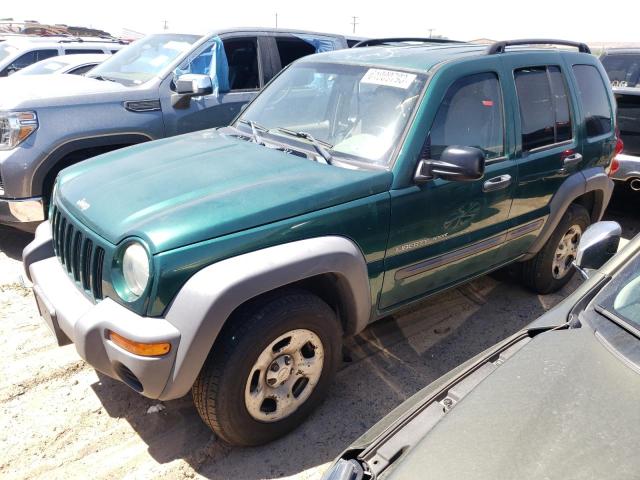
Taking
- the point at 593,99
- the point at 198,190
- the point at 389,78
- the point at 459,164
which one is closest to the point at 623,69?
the point at 593,99

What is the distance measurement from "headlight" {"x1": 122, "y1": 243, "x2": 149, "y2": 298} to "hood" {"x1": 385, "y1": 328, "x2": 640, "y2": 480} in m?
1.29

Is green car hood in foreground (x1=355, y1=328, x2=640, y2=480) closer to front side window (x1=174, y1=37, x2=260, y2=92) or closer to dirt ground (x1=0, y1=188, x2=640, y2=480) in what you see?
dirt ground (x1=0, y1=188, x2=640, y2=480)

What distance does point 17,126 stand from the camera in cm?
430

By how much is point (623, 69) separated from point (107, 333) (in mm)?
7328

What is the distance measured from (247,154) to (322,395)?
138cm

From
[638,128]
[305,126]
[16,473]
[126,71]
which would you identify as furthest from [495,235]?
[126,71]

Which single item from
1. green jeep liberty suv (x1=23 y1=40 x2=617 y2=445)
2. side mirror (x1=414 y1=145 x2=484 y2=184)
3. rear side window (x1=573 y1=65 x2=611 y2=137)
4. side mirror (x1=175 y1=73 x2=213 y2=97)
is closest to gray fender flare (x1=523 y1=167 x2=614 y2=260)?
green jeep liberty suv (x1=23 y1=40 x2=617 y2=445)

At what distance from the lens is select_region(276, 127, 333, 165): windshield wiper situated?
2.95 metres

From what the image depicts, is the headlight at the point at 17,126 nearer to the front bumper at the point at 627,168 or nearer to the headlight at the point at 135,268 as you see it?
the headlight at the point at 135,268

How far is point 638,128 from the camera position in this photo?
5918mm

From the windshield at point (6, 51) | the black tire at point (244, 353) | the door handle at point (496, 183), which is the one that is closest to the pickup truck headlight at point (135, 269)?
the black tire at point (244, 353)

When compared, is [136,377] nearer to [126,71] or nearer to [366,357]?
[366,357]

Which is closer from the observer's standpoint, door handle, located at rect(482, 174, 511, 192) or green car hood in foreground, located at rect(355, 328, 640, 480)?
green car hood in foreground, located at rect(355, 328, 640, 480)

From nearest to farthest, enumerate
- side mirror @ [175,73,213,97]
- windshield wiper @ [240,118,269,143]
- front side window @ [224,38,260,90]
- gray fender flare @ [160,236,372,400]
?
gray fender flare @ [160,236,372,400], windshield wiper @ [240,118,269,143], side mirror @ [175,73,213,97], front side window @ [224,38,260,90]
